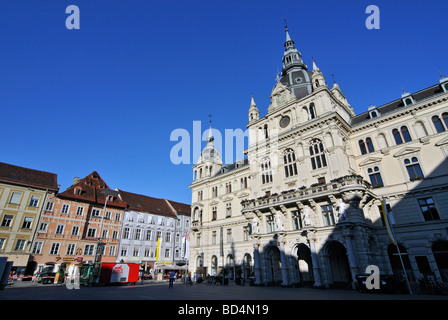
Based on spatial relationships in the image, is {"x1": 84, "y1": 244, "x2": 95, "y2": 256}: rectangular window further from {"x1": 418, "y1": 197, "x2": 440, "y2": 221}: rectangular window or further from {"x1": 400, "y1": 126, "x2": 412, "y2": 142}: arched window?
{"x1": 400, "y1": 126, "x2": 412, "y2": 142}: arched window

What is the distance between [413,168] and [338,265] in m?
13.1

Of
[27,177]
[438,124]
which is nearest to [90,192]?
[27,177]

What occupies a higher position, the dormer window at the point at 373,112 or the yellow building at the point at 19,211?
the dormer window at the point at 373,112

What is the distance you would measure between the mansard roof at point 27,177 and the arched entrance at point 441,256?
53884mm

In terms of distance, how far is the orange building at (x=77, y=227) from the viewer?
132ft

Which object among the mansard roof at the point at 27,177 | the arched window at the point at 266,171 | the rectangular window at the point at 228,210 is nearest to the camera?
the arched window at the point at 266,171

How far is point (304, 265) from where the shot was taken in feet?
91.5

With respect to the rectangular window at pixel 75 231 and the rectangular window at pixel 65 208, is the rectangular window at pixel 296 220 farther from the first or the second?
the rectangular window at pixel 65 208

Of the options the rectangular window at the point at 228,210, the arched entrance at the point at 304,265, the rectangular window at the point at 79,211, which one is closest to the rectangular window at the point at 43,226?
the rectangular window at the point at 79,211

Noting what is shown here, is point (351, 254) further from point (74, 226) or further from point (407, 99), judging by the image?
point (74, 226)

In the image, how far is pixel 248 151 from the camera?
124 ft
